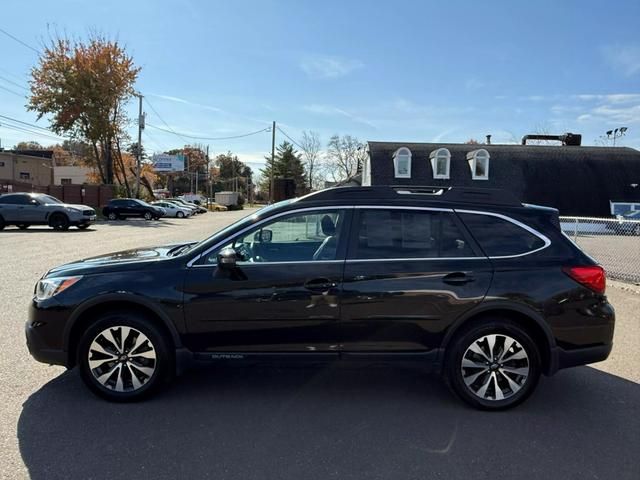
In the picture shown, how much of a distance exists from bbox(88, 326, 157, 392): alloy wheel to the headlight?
50cm

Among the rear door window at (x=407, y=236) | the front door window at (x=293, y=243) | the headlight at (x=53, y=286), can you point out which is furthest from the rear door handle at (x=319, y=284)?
the headlight at (x=53, y=286)

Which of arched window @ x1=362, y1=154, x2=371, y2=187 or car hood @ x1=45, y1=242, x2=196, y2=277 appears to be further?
arched window @ x1=362, y1=154, x2=371, y2=187

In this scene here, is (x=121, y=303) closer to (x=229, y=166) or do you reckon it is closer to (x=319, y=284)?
(x=319, y=284)

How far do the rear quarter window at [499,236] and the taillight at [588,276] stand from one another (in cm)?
31

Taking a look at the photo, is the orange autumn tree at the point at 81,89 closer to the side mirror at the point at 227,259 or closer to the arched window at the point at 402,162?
the arched window at the point at 402,162

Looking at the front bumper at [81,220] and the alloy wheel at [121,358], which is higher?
the front bumper at [81,220]

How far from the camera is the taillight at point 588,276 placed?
3.67 meters

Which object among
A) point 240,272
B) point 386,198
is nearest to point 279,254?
point 240,272

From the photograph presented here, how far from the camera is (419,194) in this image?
12.8 ft

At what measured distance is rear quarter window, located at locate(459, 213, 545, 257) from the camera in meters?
3.73

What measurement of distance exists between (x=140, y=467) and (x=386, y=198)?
2.69 metres

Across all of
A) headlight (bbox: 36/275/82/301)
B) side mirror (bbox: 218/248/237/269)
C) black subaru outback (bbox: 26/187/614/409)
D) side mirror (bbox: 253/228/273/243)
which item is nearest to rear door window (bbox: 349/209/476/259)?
black subaru outback (bbox: 26/187/614/409)

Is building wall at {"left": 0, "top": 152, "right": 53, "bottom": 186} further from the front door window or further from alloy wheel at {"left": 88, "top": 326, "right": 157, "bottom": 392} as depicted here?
the front door window

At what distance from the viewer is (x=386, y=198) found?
3809 mm
